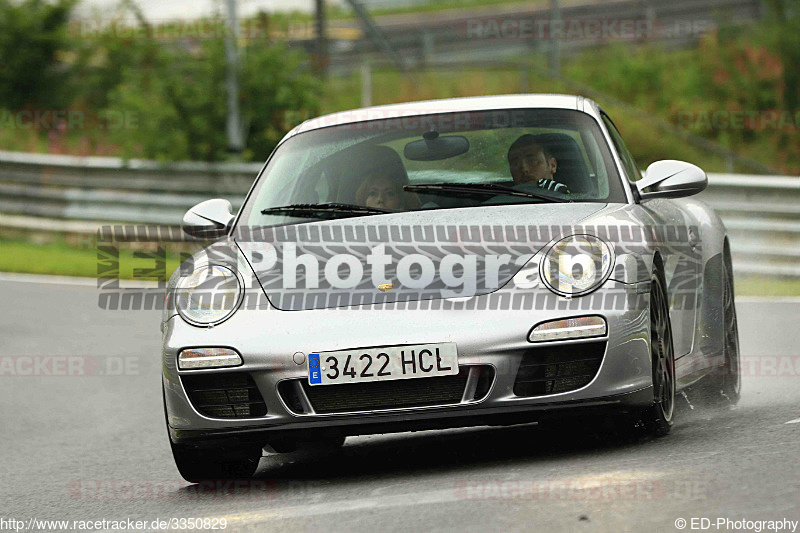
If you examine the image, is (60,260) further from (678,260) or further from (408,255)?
(408,255)

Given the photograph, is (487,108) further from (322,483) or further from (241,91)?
(241,91)

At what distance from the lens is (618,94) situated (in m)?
26.2

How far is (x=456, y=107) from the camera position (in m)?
6.70

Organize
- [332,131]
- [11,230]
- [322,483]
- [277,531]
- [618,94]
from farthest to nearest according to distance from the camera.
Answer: [618,94]
[11,230]
[332,131]
[322,483]
[277,531]

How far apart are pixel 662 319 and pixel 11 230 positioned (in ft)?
49.1

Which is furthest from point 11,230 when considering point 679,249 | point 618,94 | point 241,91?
point 679,249

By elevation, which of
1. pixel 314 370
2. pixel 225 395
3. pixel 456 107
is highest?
pixel 456 107

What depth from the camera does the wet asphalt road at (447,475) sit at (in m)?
4.32

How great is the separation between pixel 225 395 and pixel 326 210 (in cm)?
116

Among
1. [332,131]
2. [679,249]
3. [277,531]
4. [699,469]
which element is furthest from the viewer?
[332,131]

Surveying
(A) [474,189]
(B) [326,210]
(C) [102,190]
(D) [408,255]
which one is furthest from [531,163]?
(C) [102,190]

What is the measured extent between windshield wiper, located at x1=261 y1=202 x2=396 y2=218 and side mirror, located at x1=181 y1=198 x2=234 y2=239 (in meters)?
0.28

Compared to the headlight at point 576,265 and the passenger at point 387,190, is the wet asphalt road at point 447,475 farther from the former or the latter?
the passenger at point 387,190

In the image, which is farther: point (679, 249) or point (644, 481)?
point (679, 249)
